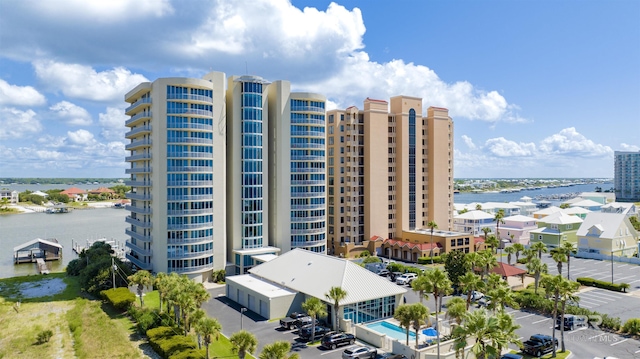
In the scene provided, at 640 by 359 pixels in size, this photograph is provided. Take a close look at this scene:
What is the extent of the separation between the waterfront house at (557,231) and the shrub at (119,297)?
84.1 meters

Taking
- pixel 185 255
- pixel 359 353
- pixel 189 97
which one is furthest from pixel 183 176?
pixel 359 353

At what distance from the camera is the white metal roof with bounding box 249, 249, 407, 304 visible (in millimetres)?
47969

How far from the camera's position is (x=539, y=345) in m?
39.3

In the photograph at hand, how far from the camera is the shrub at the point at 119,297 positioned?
5306cm

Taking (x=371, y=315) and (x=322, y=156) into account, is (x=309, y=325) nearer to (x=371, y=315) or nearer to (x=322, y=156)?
(x=371, y=315)

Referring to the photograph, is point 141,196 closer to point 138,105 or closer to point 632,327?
point 138,105

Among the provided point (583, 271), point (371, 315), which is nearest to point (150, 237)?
point (371, 315)

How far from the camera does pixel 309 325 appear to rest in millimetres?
45250

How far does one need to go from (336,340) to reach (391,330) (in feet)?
23.7

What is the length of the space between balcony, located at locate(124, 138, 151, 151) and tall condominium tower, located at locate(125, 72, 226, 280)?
0.17 m

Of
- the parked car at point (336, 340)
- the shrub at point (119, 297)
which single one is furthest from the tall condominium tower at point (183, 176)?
Answer: the parked car at point (336, 340)

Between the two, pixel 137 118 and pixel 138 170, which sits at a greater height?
pixel 137 118

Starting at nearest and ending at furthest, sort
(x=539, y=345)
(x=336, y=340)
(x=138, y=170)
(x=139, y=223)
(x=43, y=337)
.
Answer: (x=539, y=345) < (x=336, y=340) < (x=43, y=337) < (x=139, y=223) < (x=138, y=170)

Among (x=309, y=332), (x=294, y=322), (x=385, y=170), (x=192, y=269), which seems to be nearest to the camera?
(x=309, y=332)
